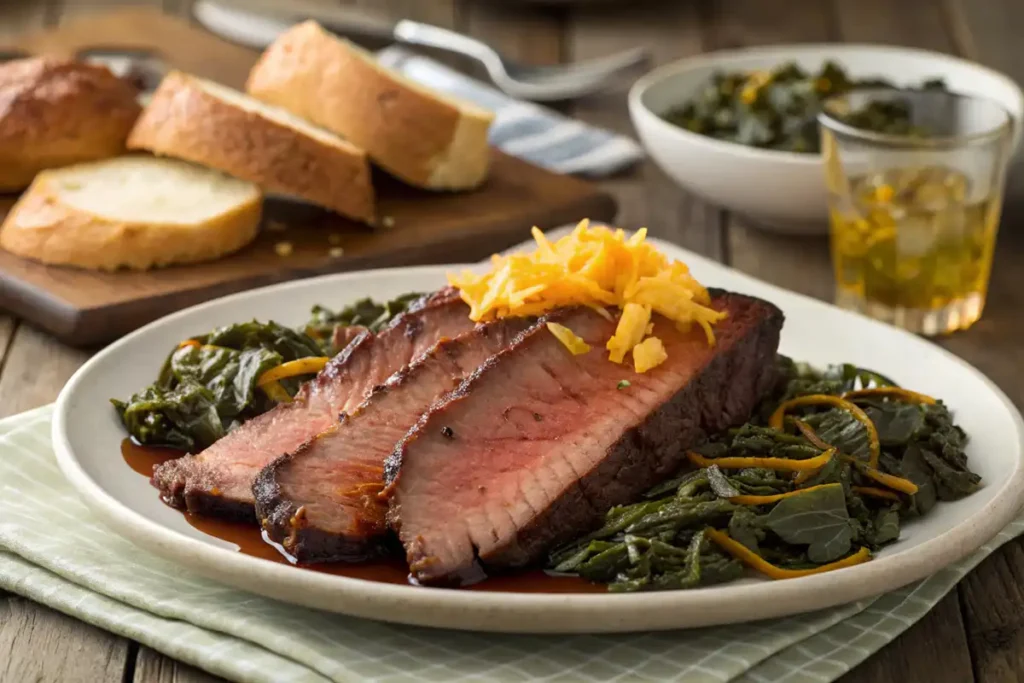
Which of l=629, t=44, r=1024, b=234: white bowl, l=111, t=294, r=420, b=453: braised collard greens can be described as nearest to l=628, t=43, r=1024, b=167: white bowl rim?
l=629, t=44, r=1024, b=234: white bowl

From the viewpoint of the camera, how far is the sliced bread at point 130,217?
5336 millimetres

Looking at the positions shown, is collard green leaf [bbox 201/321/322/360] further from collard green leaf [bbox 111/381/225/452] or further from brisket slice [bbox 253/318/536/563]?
brisket slice [bbox 253/318/536/563]

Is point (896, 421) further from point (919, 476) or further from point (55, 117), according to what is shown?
point (55, 117)

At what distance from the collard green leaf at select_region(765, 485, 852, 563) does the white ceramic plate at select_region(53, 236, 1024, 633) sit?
13 cm

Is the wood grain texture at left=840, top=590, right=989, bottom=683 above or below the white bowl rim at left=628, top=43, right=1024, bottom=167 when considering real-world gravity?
below

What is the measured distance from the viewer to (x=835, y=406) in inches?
155

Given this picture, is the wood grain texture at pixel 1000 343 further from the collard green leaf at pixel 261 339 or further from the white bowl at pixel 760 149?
the collard green leaf at pixel 261 339

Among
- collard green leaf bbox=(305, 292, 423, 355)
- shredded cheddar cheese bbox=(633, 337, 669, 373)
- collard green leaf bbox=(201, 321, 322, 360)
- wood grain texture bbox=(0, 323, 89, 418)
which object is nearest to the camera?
shredded cheddar cheese bbox=(633, 337, 669, 373)

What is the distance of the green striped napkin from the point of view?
3012mm

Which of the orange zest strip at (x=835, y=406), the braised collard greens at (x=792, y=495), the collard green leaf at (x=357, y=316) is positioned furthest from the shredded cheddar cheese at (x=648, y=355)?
the collard green leaf at (x=357, y=316)

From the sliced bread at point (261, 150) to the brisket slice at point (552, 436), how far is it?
7.55 feet

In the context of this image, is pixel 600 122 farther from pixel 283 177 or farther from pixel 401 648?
pixel 401 648

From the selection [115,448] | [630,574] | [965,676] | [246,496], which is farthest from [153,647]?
[965,676]

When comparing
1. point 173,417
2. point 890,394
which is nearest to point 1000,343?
point 890,394
